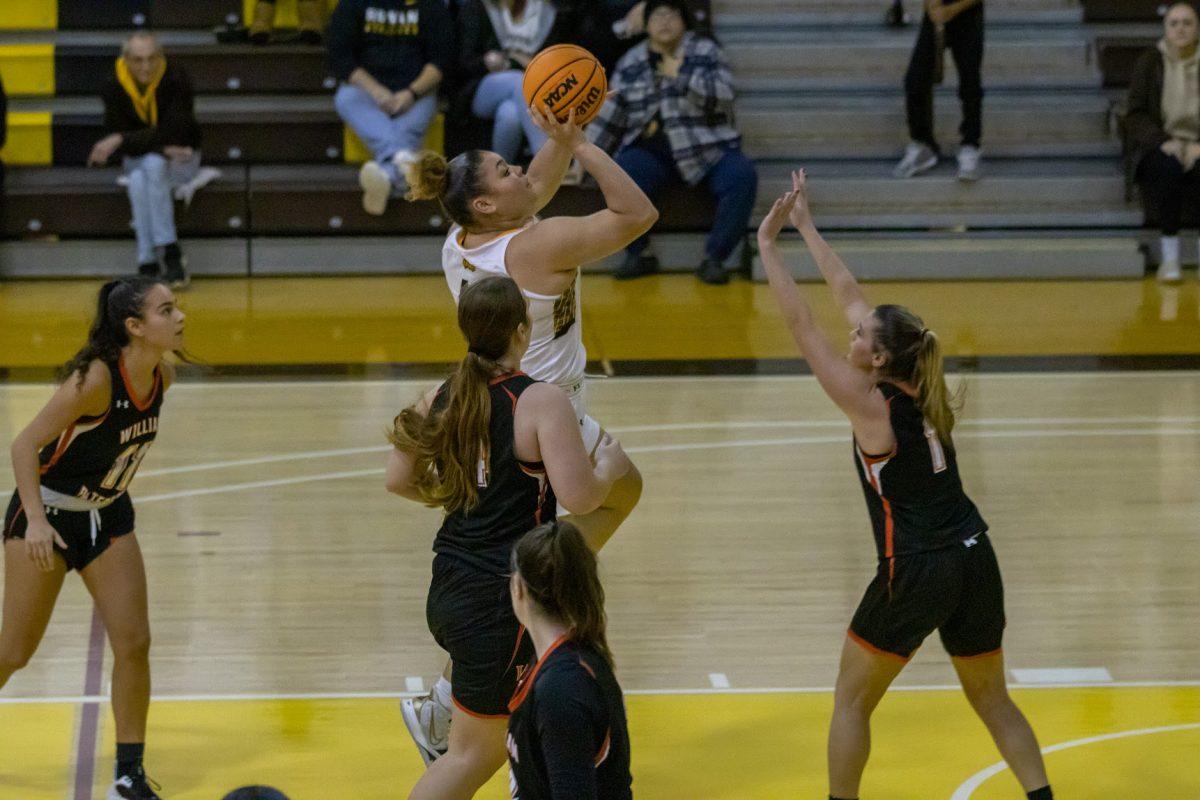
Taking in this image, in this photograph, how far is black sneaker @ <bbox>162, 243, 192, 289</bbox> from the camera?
475 inches

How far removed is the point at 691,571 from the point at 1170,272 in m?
6.60

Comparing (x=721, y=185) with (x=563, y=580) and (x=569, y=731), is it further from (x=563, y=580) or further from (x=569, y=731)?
(x=569, y=731)

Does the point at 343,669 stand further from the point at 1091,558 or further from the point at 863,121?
the point at 863,121

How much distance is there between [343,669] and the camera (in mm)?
5668

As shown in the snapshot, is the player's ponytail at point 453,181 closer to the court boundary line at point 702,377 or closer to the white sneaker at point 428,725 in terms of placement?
the white sneaker at point 428,725

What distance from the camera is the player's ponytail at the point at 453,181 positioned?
471 centimetres

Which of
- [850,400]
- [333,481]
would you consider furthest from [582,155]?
[333,481]

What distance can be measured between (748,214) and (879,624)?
809 centimetres

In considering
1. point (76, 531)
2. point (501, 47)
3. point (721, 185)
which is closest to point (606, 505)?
point (76, 531)

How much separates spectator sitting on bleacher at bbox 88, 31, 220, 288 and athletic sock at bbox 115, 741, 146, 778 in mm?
7689

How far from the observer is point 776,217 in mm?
4516

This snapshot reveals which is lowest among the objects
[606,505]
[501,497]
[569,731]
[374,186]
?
[374,186]

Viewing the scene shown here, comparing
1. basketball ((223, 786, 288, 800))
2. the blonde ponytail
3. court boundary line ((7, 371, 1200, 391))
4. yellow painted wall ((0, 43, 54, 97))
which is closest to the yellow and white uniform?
the blonde ponytail

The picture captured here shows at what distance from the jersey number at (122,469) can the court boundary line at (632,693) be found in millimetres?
1034
